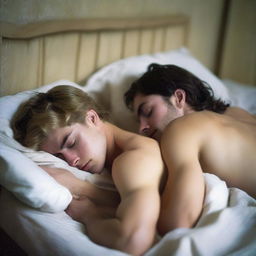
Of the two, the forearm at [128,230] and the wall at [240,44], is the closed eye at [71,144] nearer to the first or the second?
the forearm at [128,230]

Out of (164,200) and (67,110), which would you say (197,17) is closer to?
(67,110)

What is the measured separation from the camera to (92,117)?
3.96ft

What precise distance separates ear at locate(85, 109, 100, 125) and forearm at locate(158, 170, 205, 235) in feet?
1.21

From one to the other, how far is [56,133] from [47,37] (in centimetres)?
51

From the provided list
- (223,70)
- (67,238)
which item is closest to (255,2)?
(223,70)

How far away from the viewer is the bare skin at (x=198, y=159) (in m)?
0.90

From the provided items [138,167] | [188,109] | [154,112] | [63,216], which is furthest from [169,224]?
[188,109]

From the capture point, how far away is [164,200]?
943 millimetres

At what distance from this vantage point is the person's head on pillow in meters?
1.42

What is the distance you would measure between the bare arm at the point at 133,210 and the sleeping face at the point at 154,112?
403 mm

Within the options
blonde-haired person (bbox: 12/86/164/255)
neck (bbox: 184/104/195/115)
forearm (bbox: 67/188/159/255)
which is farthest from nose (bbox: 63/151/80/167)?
neck (bbox: 184/104/195/115)

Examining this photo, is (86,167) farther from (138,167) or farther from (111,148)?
(138,167)

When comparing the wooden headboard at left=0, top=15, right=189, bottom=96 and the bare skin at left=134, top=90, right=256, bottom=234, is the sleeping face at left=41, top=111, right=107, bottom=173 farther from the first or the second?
Result: the wooden headboard at left=0, top=15, right=189, bottom=96

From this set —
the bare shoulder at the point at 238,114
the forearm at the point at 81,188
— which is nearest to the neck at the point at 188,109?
the bare shoulder at the point at 238,114
